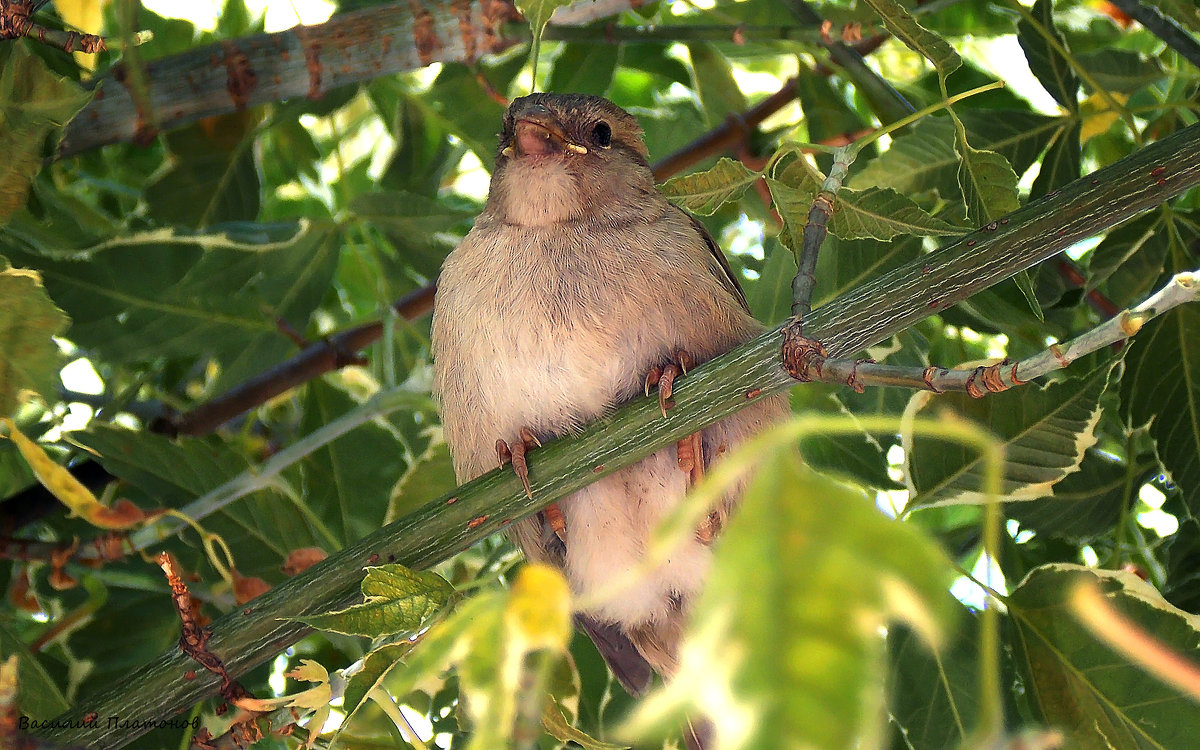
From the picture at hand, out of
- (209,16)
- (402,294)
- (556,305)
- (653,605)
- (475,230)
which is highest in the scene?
(209,16)

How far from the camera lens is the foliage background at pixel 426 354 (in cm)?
160

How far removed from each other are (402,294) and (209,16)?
0.96 metres

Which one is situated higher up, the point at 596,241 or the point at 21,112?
the point at 21,112

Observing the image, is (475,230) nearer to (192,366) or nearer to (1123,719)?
(192,366)

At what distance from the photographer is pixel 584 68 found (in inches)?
106

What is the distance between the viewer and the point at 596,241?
2.16 meters

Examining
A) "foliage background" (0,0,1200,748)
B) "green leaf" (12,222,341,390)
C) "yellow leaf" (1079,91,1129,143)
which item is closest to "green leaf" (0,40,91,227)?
"foliage background" (0,0,1200,748)

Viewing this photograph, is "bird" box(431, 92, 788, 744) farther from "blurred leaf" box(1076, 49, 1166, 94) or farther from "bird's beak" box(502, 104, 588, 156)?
"blurred leaf" box(1076, 49, 1166, 94)

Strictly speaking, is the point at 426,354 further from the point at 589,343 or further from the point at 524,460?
the point at 524,460

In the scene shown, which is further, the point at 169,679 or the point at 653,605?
the point at 653,605

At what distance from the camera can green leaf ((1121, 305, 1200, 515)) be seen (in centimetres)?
181

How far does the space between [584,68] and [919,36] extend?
134 cm

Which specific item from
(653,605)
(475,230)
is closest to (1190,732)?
(653,605)

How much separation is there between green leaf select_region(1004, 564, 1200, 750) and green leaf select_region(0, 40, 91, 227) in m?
1.65
